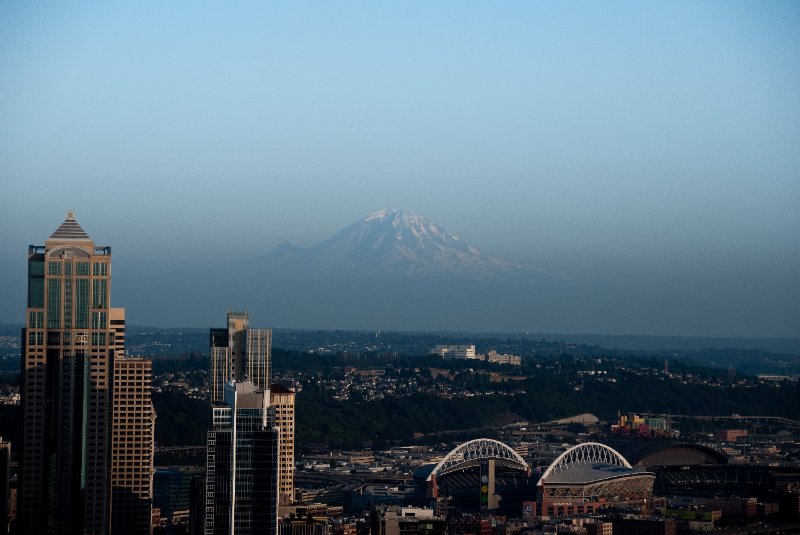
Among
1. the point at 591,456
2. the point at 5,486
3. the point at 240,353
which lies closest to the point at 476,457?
the point at 591,456

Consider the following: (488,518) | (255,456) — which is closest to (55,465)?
(255,456)

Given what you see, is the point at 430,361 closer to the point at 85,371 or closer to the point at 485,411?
the point at 485,411

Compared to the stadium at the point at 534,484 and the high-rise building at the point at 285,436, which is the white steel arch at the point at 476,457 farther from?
the high-rise building at the point at 285,436

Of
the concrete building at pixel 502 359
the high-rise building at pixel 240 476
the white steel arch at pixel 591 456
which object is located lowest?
the white steel arch at pixel 591 456

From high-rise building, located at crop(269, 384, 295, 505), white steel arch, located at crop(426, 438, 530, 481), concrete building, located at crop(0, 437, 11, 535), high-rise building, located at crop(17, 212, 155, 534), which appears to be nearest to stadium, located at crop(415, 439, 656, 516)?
white steel arch, located at crop(426, 438, 530, 481)

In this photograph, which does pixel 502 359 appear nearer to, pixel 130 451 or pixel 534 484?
pixel 534 484

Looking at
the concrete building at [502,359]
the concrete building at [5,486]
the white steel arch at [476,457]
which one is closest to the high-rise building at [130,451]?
the concrete building at [5,486]
